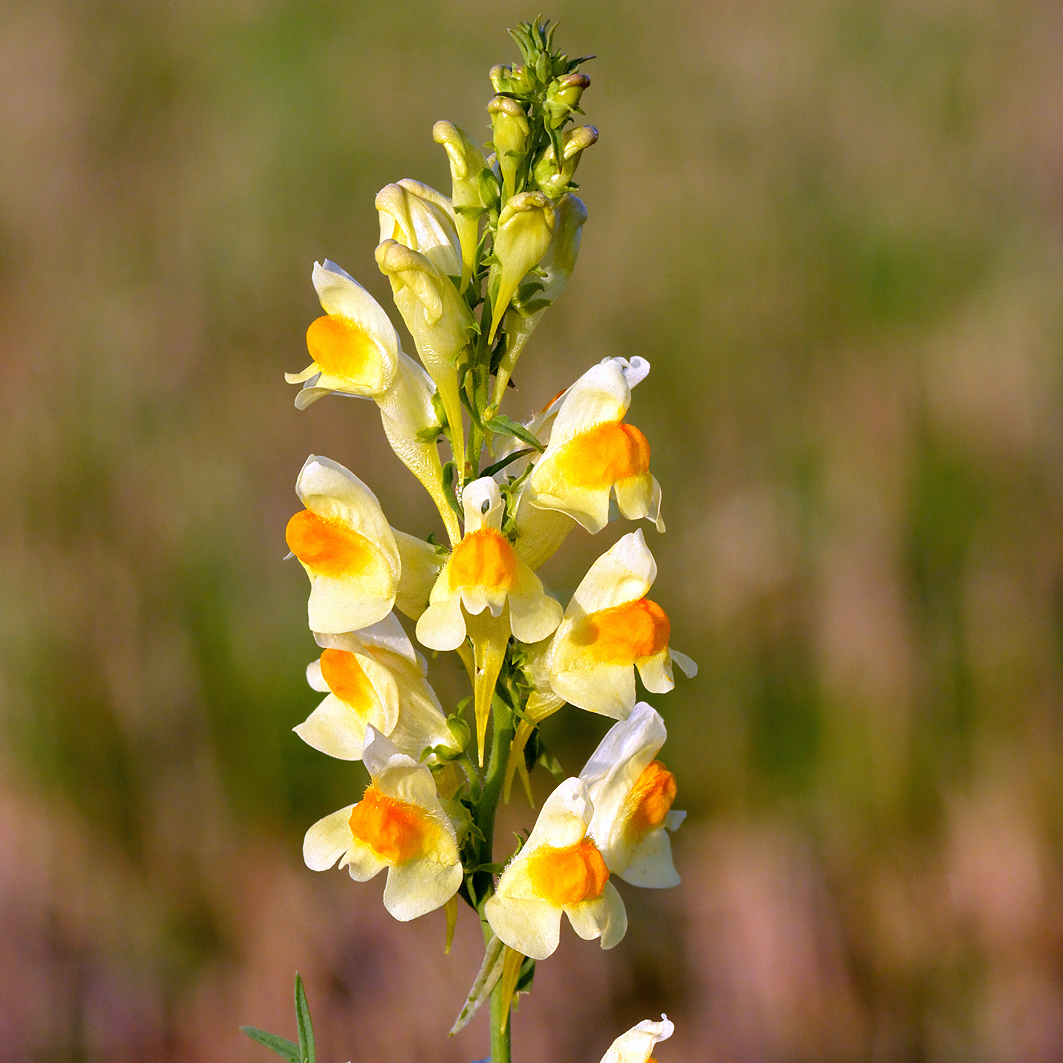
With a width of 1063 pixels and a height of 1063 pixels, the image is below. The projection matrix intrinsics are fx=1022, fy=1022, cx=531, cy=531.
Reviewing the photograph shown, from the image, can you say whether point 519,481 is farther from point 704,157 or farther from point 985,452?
point 704,157

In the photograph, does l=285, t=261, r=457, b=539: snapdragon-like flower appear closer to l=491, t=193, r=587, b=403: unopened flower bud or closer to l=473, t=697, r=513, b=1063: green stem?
l=491, t=193, r=587, b=403: unopened flower bud

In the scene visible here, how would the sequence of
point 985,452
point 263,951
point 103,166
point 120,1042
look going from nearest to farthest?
point 120,1042, point 263,951, point 985,452, point 103,166

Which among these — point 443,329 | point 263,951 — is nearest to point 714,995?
point 263,951

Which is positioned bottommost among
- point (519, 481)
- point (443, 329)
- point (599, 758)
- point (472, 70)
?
point (599, 758)

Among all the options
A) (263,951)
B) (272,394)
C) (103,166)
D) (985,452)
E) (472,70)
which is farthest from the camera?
(472,70)

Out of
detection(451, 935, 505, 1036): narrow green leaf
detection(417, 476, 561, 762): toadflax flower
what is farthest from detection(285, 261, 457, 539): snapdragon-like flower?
detection(451, 935, 505, 1036): narrow green leaf

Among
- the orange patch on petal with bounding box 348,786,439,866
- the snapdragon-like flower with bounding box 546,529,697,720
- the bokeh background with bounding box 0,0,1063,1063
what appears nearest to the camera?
the orange patch on petal with bounding box 348,786,439,866

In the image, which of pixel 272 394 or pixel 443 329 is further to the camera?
pixel 272 394

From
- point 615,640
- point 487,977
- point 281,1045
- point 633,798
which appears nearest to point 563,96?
point 615,640
